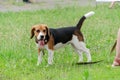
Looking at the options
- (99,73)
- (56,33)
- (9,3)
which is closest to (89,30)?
Answer: (56,33)

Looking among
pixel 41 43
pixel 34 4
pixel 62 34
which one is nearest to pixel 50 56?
pixel 41 43

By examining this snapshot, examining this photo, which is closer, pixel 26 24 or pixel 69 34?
pixel 69 34

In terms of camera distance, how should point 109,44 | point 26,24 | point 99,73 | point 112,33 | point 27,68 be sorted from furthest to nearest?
1. point 26,24
2. point 112,33
3. point 109,44
4. point 27,68
5. point 99,73

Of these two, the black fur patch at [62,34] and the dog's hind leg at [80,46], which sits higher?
the black fur patch at [62,34]

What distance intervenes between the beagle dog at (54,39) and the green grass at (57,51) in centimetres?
26

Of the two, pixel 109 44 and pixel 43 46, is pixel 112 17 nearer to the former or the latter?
pixel 109 44

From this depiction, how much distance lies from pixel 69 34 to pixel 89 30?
12.5ft

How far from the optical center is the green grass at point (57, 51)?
23.8ft

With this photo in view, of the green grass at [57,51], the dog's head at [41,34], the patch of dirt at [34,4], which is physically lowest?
the patch of dirt at [34,4]

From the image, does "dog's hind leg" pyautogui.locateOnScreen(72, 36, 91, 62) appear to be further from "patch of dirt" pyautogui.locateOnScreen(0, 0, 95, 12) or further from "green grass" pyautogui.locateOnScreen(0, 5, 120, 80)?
"patch of dirt" pyautogui.locateOnScreen(0, 0, 95, 12)

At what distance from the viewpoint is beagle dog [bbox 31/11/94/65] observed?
7609mm

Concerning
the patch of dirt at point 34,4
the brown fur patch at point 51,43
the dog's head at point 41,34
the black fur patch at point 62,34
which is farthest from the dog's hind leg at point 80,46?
the patch of dirt at point 34,4

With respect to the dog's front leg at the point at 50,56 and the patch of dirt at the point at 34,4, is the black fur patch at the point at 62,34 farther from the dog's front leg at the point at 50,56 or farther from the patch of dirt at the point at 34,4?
the patch of dirt at the point at 34,4

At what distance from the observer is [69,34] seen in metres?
8.17
